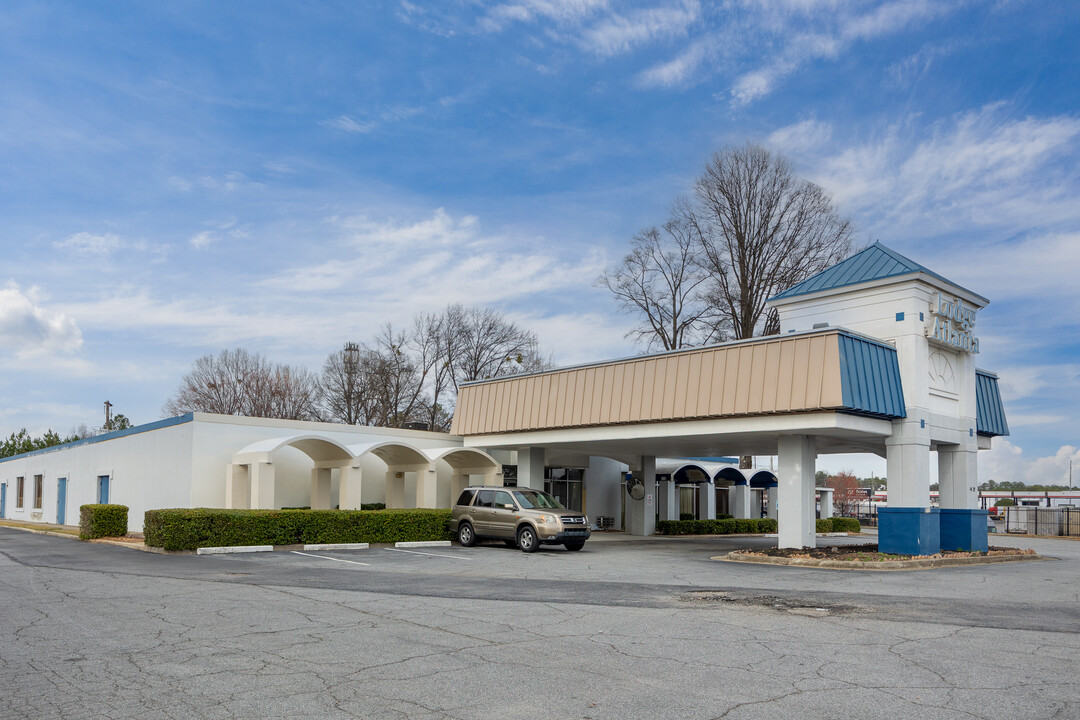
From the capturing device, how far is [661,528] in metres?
37.0

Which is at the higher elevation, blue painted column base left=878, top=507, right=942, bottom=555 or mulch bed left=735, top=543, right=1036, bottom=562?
blue painted column base left=878, top=507, right=942, bottom=555

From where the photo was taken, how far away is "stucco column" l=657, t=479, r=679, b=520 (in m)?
41.8

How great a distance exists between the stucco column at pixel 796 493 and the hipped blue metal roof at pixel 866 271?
14.8 ft

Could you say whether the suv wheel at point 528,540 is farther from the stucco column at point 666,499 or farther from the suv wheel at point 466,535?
the stucco column at point 666,499

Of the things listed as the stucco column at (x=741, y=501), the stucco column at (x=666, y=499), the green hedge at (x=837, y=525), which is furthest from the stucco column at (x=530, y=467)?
Result: the green hedge at (x=837, y=525)

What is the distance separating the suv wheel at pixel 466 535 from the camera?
82.7 ft

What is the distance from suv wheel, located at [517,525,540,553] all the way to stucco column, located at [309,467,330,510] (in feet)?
26.1

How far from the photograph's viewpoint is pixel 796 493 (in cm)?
2291

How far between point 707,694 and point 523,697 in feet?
5.02

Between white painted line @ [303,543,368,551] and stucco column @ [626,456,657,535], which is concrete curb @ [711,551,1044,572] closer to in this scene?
white painted line @ [303,543,368,551]

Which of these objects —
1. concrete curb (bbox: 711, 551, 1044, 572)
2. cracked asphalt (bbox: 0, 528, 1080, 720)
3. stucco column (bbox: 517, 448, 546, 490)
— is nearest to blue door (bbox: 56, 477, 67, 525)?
stucco column (bbox: 517, 448, 546, 490)

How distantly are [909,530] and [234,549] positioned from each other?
55.2 ft

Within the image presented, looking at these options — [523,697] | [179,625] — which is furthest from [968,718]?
[179,625]

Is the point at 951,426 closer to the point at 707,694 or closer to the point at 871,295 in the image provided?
the point at 871,295
